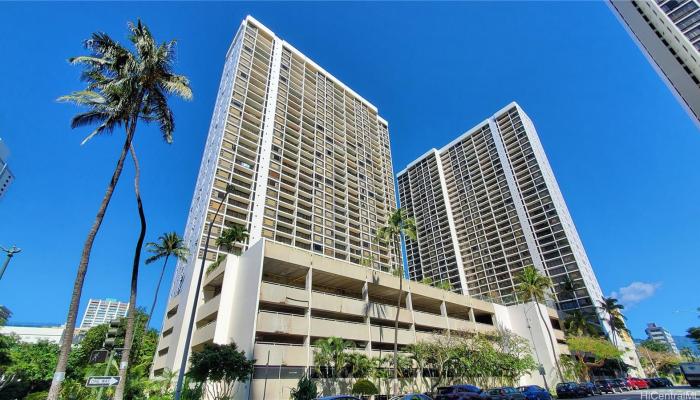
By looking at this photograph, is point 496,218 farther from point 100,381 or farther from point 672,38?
point 100,381

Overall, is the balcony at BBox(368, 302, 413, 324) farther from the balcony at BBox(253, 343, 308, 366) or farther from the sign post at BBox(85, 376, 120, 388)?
the sign post at BBox(85, 376, 120, 388)

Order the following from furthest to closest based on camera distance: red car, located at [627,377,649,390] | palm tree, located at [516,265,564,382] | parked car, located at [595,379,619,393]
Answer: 1. palm tree, located at [516,265,564,382]
2. red car, located at [627,377,649,390]
3. parked car, located at [595,379,619,393]

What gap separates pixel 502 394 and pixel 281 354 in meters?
15.5

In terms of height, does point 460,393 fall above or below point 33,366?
below

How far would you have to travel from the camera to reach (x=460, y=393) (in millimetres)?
20719

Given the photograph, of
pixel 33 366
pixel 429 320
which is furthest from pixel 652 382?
pixel 33 366

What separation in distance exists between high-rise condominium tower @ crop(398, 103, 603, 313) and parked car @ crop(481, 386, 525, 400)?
5051cm

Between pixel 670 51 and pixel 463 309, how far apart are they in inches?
2292

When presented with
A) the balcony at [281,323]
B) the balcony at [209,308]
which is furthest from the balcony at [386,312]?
the balcony at [209,308]

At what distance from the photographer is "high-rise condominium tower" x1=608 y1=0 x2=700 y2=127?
49.8 metres

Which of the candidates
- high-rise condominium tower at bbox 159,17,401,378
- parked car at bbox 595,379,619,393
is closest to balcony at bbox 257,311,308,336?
high-rise condominium tower at bbox 159,17,401,378

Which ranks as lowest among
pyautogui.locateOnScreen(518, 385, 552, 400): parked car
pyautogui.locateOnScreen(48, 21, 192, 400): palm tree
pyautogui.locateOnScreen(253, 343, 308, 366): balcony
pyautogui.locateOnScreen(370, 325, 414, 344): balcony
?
pyautogui.locateOnScreen(518, 385, 552, 400): parked car

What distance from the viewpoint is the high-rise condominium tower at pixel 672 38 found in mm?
49750

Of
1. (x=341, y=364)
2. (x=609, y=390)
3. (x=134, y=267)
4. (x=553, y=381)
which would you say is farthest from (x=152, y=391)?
(x=609, y=390)
